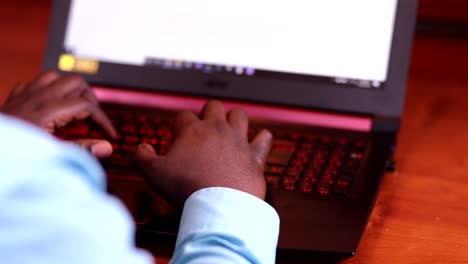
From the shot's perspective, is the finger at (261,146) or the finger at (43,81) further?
the finger at (43,81)

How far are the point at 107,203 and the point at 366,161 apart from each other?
1.64ft

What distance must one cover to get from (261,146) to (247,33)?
23cm

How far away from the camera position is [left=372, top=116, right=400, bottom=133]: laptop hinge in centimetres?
92

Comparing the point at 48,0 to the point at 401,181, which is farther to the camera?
the point at 48,0

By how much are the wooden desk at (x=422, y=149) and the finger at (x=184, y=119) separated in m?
0.15

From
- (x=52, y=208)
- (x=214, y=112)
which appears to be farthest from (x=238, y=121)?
(x=52, y=208)

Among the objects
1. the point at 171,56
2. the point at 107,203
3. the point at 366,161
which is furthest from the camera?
the point at 171,56

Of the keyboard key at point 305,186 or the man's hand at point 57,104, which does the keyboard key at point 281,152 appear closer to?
the keyboard key at point 305,186

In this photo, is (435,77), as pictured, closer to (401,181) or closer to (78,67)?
(401,181)

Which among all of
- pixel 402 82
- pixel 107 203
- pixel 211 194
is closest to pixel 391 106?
pixel 402 82

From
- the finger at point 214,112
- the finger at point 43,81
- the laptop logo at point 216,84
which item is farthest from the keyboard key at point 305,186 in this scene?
the finger at point 43,81

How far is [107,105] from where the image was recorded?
101 cm

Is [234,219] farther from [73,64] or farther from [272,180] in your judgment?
[73,64]

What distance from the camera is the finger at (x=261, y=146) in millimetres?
759
